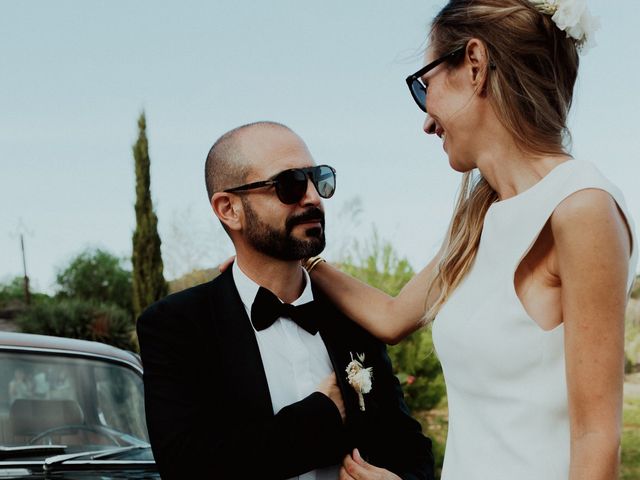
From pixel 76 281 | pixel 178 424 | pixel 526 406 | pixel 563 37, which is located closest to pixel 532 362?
pixel 526 406

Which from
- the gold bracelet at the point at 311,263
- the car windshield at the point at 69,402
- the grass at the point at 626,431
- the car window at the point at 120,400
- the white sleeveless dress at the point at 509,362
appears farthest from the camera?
the grass at the point at 626,431

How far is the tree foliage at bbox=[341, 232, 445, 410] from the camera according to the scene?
930 centimetres

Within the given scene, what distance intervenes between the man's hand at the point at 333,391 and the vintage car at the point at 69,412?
1.81 m

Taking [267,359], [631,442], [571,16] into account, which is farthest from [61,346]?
[631,442]

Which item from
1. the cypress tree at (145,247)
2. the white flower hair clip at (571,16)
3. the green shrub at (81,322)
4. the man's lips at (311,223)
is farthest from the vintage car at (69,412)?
the cypress tree at (145,247)

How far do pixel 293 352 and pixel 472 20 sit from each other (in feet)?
4.14

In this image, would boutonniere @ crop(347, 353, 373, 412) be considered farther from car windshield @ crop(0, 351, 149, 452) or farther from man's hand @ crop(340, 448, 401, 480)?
car windshield @ crop(0, 351, 149, 452)

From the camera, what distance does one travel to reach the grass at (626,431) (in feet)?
31.9

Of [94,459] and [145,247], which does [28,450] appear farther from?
[145,247]

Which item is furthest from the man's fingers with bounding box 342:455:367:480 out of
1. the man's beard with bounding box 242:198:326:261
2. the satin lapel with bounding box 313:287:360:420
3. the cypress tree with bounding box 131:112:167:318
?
the cypress tree with bounding box 131:112:167:318

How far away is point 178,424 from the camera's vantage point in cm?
244

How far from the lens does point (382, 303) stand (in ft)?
9.30

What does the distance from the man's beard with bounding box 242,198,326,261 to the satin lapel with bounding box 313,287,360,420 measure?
220 millimetres

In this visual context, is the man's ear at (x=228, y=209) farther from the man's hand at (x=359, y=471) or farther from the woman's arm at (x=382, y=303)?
the man's hand at (x=359, y=471)
